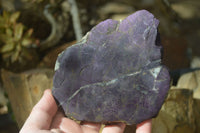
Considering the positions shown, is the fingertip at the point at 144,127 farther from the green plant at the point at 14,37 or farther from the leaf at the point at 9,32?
the leaf at the point at 9,32

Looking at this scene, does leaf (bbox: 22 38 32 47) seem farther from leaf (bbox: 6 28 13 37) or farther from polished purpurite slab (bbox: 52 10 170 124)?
polished purpurite slab (bbox: 52 10 170 124)

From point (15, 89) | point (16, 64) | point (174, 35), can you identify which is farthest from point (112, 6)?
point (15, 89)

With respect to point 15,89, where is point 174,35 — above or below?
below

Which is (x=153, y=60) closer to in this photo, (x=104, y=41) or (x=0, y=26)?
(x=104, y=41)

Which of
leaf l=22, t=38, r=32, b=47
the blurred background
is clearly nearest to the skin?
the blurred background

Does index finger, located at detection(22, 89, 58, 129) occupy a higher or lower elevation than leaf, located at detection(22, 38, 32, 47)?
lower

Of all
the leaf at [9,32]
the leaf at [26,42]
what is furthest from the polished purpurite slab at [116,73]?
the leaf at [9,32]

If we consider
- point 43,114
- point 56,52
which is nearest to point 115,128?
point 43,114
